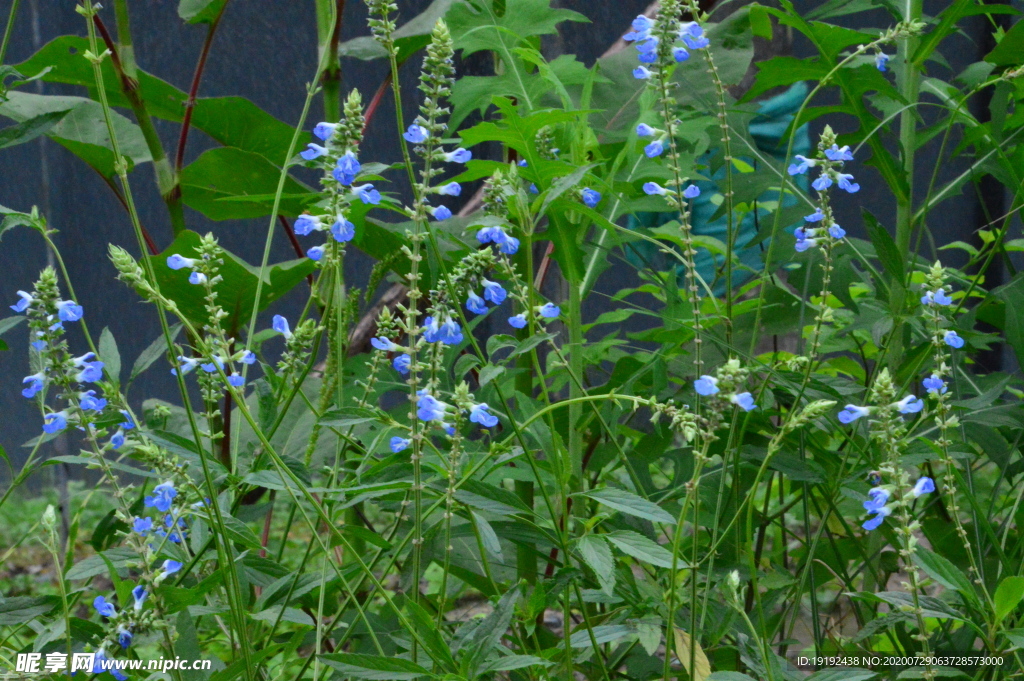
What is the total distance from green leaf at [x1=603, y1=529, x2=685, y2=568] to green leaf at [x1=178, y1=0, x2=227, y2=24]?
0.79 m

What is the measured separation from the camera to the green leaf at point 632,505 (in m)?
0.58

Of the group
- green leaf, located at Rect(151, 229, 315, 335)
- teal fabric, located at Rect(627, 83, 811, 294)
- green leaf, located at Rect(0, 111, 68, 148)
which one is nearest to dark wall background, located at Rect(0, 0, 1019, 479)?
teal fabric, located at Rect(627, 83, 811, 294)

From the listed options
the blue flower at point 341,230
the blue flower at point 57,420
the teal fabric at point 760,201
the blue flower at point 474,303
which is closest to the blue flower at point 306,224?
the blue flower at point 341,230

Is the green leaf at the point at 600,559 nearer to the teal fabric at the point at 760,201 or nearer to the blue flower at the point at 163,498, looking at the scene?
the blue flower at the point at 163,498

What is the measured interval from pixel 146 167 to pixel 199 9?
8.14 feet

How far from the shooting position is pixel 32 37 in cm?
317

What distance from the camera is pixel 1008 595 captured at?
1.97 ft

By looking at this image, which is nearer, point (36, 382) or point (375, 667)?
point (375, 667)

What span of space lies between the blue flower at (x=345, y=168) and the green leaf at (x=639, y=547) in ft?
1.10

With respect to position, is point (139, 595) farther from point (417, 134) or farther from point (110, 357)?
point (417, 134)

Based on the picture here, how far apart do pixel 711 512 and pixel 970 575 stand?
0.26 meters

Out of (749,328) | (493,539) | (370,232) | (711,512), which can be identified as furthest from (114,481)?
(749,328)

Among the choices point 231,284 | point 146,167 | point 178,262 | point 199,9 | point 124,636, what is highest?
point 199,9

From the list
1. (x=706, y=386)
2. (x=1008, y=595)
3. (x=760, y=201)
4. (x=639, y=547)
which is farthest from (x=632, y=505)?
(x=760, y=201)
